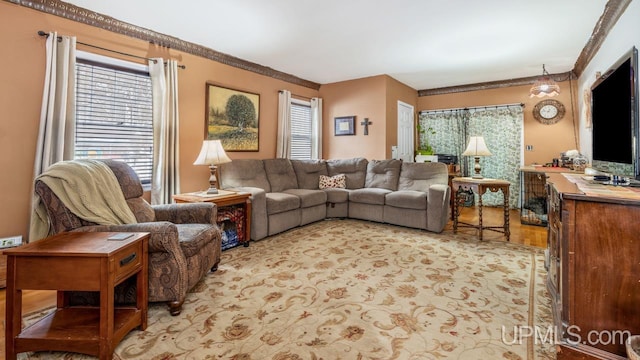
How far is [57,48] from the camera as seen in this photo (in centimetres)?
272

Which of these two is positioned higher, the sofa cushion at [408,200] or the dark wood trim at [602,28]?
the dark wood trim at [602,28]

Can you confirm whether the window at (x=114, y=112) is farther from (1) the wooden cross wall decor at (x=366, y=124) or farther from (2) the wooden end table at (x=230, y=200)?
(1) the wooden cross wall decor at (x=366, y=124)

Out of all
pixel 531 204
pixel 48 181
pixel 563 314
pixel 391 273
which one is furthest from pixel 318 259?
pixel 531 204

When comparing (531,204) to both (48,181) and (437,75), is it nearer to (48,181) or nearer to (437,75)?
(437,75)

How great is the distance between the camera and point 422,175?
14.8ft

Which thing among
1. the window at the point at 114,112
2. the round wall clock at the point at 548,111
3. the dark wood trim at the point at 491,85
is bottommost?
the window at the point at 114,112

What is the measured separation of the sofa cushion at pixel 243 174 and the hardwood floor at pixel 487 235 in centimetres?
206

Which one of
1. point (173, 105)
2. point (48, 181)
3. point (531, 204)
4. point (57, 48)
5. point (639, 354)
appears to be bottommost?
point (639, 354)

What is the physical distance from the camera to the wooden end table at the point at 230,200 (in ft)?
10.1

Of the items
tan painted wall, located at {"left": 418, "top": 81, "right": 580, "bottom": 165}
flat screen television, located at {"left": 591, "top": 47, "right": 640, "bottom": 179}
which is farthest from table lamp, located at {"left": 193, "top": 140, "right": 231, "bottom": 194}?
tan painted wall, located at {"left": 418, "top": 81, "right": 580, "bottom": 165}

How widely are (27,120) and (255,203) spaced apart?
7.21 feet

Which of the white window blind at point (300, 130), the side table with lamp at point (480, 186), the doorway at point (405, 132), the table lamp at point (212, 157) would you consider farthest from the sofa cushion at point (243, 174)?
the doorway at point (405, 132)

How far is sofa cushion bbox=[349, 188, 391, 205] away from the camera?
172 inches

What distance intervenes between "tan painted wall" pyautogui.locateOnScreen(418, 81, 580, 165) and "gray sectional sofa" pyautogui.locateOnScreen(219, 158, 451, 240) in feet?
7.79
